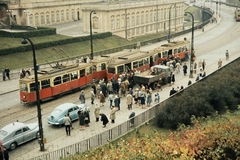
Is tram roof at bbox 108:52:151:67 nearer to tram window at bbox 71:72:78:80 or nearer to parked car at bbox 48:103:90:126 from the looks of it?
tram window at bbox 71:72:78:80

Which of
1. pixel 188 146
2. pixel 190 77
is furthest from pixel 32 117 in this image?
pixel 190 77

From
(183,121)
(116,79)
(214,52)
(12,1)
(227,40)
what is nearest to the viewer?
(183,121)

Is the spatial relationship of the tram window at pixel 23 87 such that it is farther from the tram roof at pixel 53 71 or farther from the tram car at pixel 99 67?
the tram car at pixel 99 67

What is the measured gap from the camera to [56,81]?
3002cm

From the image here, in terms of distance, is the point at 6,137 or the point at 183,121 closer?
the point at 6,137

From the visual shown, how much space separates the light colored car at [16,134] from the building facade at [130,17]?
45179mm

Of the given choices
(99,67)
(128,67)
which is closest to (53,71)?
(99,67)

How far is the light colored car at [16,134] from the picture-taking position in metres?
20.9

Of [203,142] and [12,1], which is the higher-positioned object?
[12,1]

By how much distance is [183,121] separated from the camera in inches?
1009

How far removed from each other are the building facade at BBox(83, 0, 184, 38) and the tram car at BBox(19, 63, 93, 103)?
111 feet

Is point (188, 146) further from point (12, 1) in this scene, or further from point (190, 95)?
point (12, 1)

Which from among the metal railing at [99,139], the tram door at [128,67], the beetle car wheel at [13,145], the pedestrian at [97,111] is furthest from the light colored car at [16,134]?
the tram door at [128,67]

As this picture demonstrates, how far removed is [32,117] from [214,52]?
33.3m
